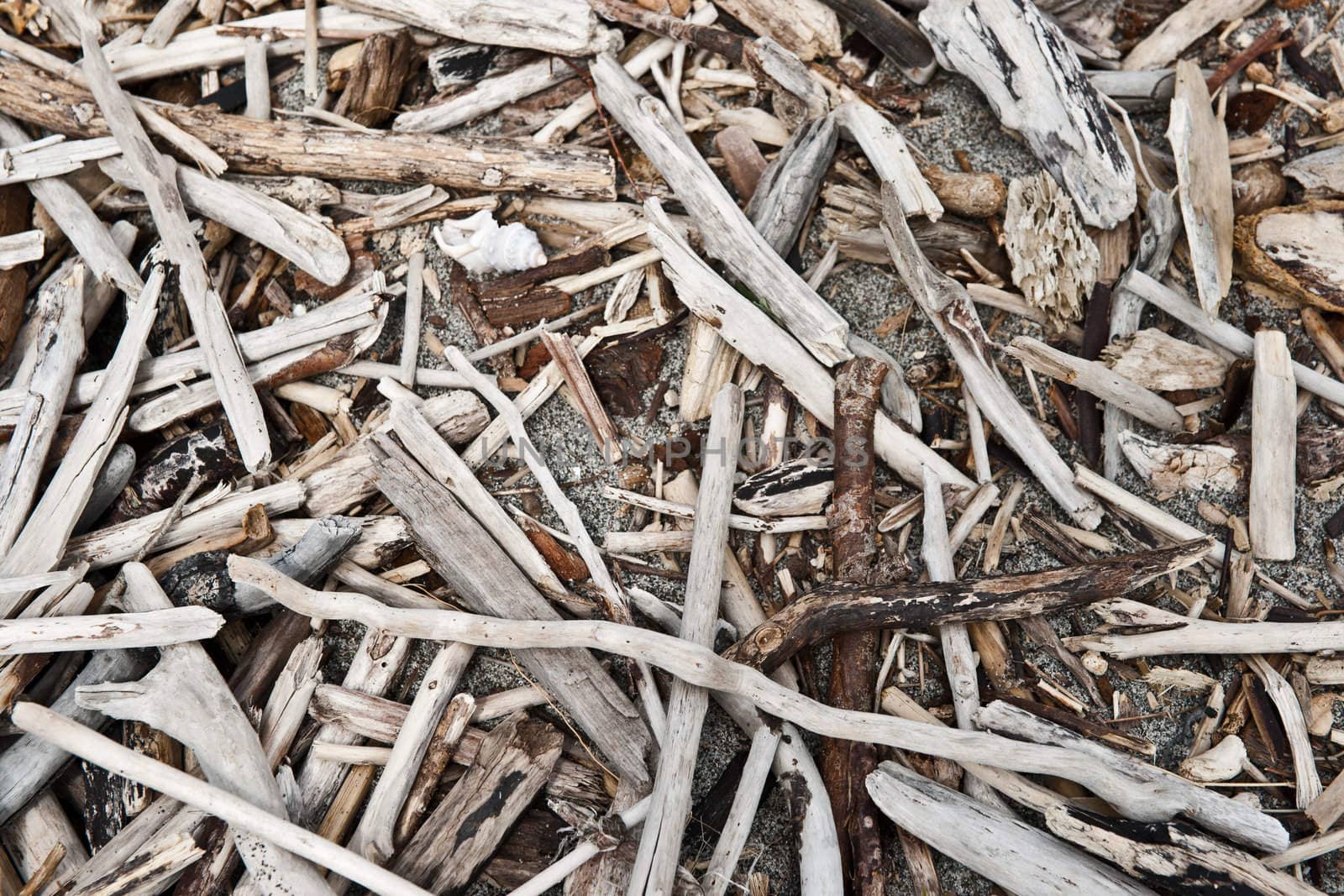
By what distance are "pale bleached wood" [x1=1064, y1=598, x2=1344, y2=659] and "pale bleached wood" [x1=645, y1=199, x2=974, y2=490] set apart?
73cm

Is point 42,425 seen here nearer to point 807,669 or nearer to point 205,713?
point 205,713

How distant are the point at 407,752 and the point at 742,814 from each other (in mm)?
1175

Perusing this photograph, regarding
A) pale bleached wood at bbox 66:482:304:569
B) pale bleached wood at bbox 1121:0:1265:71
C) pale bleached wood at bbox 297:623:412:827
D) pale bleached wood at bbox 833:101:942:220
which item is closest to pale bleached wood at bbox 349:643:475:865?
pale bleached wood at bbox 297:623:412:827

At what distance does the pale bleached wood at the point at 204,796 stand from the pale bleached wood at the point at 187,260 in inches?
41.3

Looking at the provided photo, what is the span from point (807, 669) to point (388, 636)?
1545 millimetres

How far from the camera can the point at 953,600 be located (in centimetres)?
272

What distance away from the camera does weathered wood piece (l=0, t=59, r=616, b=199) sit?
3.39 m

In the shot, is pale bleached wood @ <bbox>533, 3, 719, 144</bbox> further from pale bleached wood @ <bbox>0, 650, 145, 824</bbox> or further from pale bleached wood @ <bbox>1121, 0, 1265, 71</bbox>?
pale bleached wood @ <bbox>0, 650, 145, 824</bbox>

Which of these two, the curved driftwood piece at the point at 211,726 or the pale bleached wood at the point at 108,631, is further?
the pale bleached wood at the point at 108,631

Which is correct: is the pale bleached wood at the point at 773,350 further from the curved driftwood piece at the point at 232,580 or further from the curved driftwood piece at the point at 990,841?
the curved driftwood piece at the point at 232,580

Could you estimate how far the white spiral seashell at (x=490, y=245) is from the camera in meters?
3.29

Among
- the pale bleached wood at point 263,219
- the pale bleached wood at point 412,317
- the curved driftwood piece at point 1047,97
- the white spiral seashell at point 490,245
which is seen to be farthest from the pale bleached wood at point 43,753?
the curved driftwood piece at point 1047,97

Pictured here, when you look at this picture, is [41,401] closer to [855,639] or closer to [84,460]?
[84,460]

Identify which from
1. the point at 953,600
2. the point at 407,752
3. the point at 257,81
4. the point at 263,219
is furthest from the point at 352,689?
the point at 257,81
